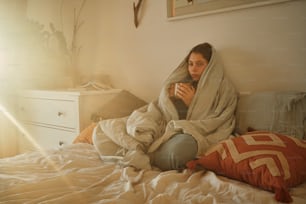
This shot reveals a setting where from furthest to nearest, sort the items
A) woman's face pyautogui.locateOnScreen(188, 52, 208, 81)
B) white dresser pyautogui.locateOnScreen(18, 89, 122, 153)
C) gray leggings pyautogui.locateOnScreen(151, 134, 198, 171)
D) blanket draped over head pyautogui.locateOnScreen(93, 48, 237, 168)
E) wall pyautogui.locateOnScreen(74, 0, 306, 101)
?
white dresser pyautogui.locateOnScreen(18, 89, 122, 153)
woman's face pyautogui.locateOnScreen(188, 52, 208, 81)
wall pyautogui.locateOnScreen(74, 0, 306, 101)
blanket draped over head pyautogui.locateOnScreen(93, 48, 237, 168)
gray leggings pyautogui.locateOnScreen(151, 134, 198, 171)

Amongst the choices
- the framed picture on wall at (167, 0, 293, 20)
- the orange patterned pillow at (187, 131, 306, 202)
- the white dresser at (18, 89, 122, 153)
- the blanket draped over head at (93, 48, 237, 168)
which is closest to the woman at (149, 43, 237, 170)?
the blanket draped over head at (93, 48, 237, 168)

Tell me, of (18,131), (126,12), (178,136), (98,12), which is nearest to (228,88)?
(178,136)

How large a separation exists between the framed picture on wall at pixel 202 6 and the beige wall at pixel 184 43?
0.11 feet

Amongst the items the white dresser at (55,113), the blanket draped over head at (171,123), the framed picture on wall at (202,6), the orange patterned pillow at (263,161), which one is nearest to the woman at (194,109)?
the blanket draped over head at (171,123)

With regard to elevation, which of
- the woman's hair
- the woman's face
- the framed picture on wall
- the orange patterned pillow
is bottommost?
the orange patterned pillow

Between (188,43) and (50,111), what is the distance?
1.06 metres

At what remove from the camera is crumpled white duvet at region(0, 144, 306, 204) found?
86cm

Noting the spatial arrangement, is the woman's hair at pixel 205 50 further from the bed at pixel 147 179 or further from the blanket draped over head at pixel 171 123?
the bed at pixel 147 179

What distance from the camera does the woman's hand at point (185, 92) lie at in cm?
158

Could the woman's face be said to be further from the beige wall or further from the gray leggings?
the gray leggings

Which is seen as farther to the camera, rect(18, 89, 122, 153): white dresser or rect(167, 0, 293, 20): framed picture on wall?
rect(18, 89, 122, 153): white dresser

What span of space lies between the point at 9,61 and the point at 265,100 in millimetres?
1970

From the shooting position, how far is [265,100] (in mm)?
1422

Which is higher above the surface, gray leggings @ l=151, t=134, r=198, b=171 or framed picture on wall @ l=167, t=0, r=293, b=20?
framed picture on wall @ l=167, t=0, r=293, b=20
